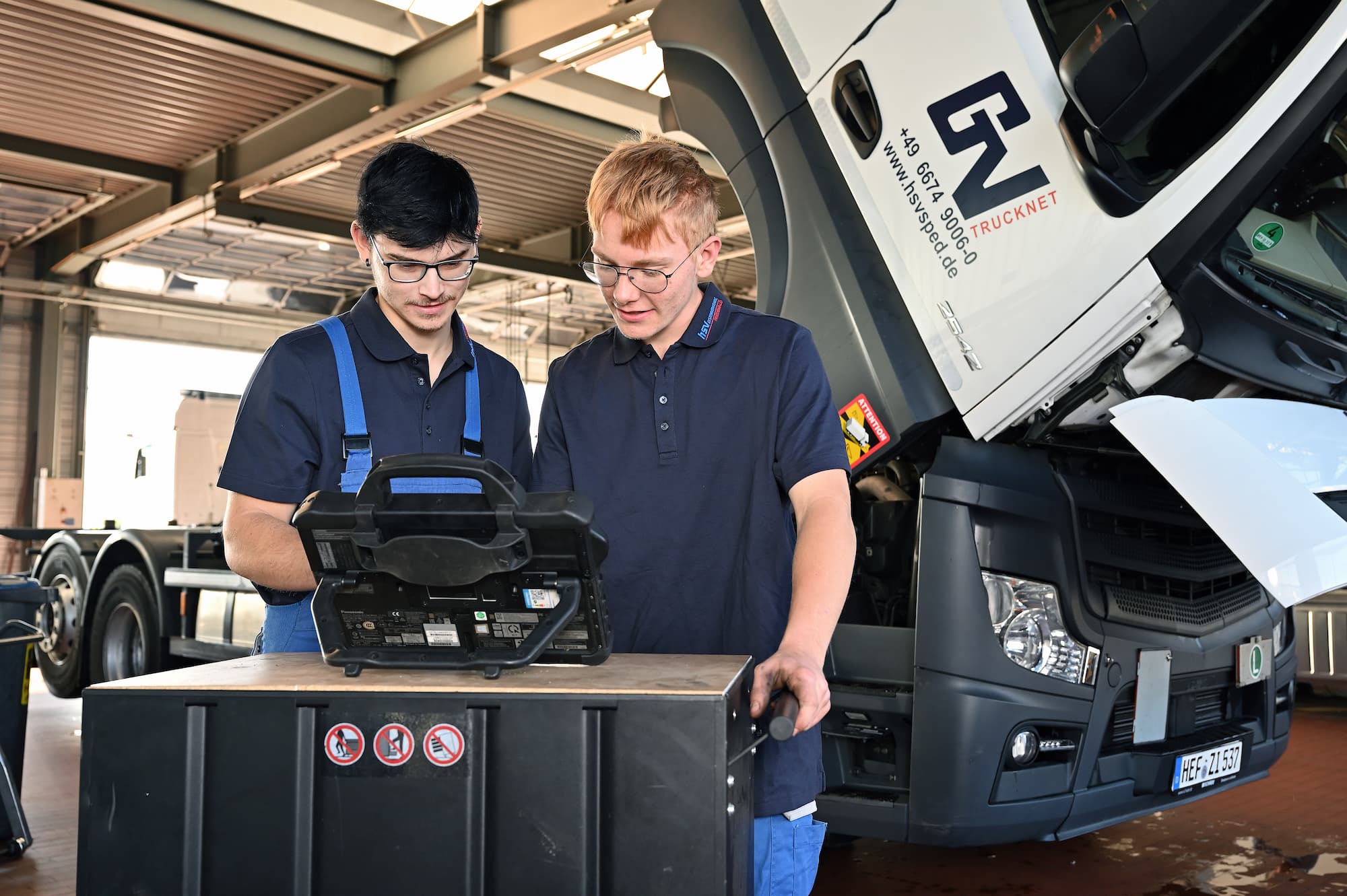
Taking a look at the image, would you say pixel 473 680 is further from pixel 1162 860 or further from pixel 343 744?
pixel 1162 860

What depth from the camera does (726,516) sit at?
1.78 meters

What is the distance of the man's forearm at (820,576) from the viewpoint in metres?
1.57

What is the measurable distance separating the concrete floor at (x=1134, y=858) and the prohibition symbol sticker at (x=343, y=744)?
2.92m

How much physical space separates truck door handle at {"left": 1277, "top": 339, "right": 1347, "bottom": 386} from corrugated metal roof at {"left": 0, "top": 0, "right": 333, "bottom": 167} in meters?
8.38

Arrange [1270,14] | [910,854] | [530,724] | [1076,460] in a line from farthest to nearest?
[910,854], [1076,460], [1270,14], [530,724]

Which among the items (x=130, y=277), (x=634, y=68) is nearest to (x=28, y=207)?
(x=130, y=277)

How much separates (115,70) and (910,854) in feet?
29.3

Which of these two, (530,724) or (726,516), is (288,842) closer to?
(530,724)

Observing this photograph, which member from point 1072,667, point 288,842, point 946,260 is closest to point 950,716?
point 1072,667

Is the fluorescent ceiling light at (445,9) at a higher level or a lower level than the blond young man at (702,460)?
higher

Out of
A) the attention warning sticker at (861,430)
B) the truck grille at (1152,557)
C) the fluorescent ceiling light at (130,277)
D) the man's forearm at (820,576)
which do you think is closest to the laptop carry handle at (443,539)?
the man's forearm at (820,576)

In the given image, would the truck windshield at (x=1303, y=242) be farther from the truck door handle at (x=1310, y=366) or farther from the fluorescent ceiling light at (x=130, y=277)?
the fluorescent ceiling light at (x=130, y=277)

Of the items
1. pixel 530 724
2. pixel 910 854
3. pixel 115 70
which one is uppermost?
pixel 115 70

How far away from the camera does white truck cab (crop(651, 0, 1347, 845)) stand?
2592 millimetres
